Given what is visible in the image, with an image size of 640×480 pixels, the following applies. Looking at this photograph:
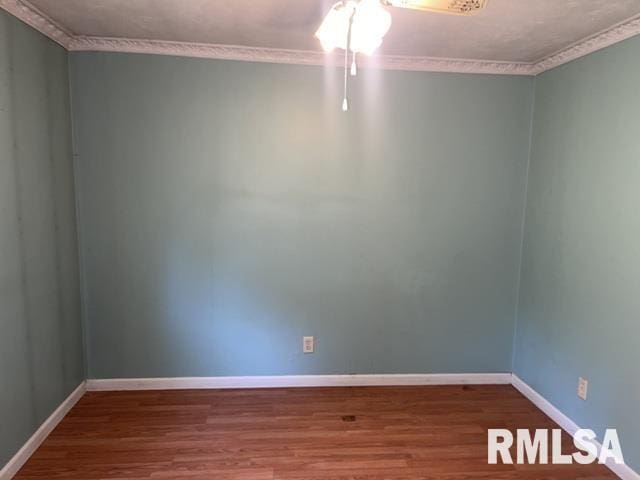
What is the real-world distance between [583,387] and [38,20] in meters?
3.71

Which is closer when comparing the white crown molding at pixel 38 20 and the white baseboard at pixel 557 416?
the white crown molding at pixel 38 20

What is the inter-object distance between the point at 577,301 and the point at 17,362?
3.14 metres

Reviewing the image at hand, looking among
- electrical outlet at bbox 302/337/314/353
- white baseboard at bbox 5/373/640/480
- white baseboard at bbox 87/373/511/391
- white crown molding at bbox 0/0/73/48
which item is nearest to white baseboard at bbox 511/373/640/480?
white baseboard at bbox 5/373/640/480

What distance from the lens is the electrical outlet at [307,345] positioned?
2957 millimetres

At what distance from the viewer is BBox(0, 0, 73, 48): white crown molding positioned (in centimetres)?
199

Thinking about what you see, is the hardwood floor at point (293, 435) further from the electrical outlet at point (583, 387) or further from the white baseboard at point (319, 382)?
the electrical outlet at point (583, 387)

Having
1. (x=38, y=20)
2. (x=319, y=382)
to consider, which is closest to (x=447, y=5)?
(x=38, y=20)

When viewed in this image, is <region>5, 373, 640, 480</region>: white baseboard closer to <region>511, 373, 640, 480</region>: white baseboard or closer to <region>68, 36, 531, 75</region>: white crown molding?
<region>511, 373, 640, 480</region>: white baseboard

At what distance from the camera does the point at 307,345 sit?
296 cm

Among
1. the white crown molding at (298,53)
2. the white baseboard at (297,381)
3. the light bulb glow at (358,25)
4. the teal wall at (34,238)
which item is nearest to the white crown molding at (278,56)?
the white crown molding at (298,53)

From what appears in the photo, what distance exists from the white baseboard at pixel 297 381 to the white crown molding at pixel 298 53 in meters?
2.22

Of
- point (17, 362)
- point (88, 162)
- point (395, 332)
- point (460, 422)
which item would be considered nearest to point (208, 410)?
point (17, 362)

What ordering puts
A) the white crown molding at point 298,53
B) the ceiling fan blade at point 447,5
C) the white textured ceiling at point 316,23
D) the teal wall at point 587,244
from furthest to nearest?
the white crown molding at point 298,53 → the teal wall at point 587,244 → the white textured ceiling at point 316,23 → the ceiling fan blade at point 447,5

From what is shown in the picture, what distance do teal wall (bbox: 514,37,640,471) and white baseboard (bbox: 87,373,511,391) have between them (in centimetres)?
41
